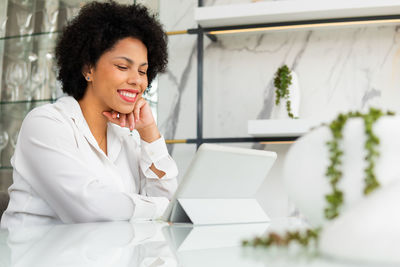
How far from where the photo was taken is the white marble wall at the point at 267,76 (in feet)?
7.48

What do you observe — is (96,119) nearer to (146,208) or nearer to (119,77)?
(119,77)

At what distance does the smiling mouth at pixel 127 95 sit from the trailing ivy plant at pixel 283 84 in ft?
2.50

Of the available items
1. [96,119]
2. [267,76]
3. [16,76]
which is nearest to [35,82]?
[16,76]

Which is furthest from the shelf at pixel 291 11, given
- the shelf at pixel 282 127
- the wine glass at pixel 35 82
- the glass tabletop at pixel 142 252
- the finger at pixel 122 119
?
the glass tabletop at pixel 142 252

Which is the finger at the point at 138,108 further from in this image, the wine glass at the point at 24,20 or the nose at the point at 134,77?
the wine glass at the point at 24,20

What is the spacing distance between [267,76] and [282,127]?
415 mm

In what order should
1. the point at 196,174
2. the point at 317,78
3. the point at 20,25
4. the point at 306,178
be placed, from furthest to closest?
the point at 20,25 < the point at 317,78 < the point at 196,174 < the point at 306,178

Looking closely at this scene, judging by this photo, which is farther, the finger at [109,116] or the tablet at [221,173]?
the finger at [109,116]

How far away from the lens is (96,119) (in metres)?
1.66

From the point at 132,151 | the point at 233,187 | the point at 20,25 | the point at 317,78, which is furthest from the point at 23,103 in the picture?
the point at 233,187

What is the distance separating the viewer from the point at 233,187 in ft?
3.69

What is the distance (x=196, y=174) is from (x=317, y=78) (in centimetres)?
147

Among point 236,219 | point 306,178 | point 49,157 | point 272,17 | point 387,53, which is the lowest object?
point 236,219

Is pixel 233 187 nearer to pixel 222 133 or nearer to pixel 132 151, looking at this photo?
pixel 132 151
